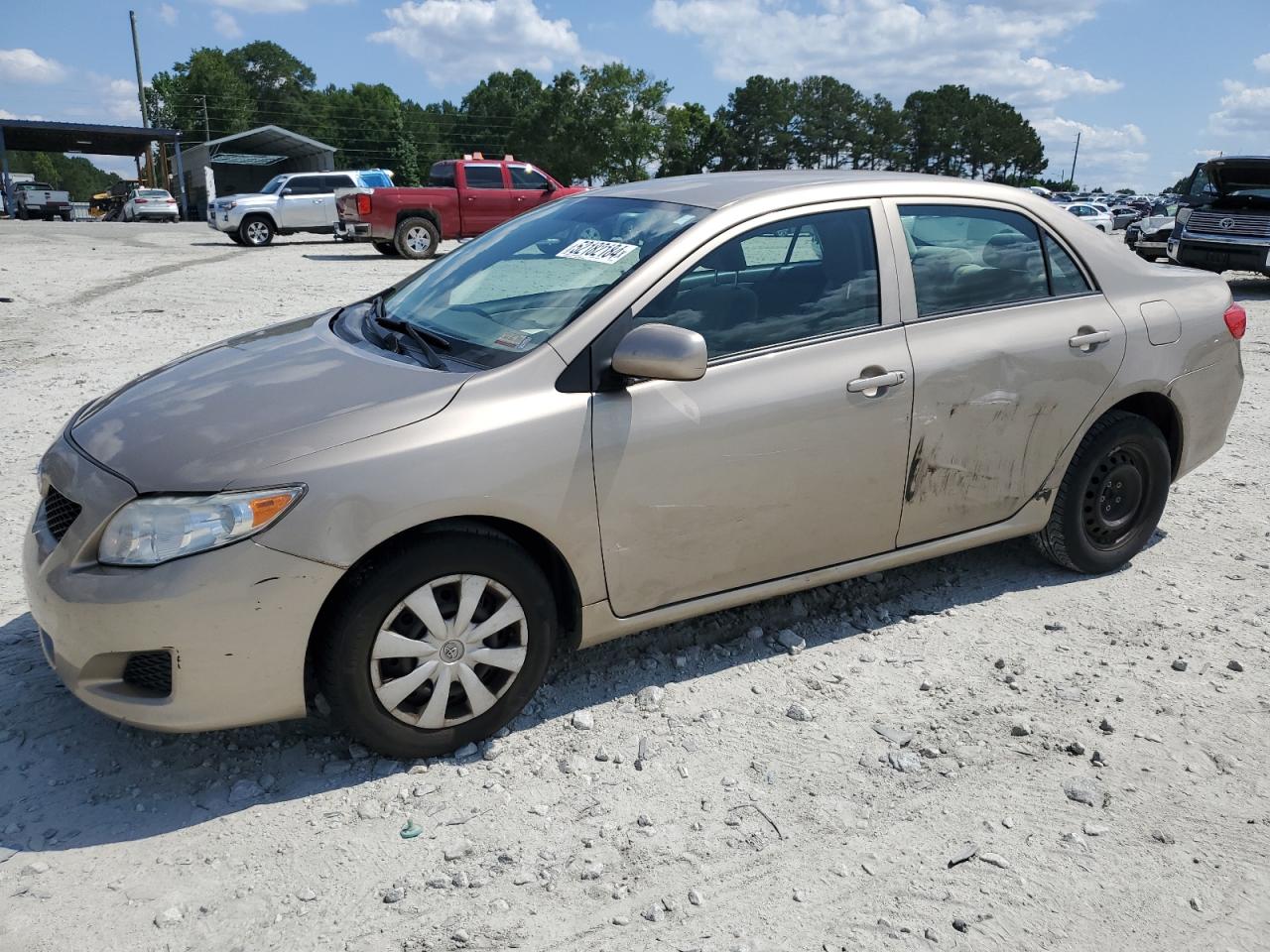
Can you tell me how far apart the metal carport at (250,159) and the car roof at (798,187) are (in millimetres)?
50190

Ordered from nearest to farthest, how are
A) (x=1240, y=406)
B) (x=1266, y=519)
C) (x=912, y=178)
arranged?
(x=912, y=178) < (x=1266, y=519) < (x=1240, y=406)

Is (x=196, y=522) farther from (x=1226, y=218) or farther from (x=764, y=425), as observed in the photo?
(x=1226, y=218)

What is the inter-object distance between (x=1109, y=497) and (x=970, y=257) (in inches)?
50.9

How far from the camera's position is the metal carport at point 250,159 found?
51656 millimetres

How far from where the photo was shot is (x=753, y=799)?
296 cm

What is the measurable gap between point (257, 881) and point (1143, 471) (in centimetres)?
388

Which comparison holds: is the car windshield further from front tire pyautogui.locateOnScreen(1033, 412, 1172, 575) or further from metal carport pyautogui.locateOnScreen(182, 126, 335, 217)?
metal carport pyautogui.locateOnScreen(182, 126, 335, 217)

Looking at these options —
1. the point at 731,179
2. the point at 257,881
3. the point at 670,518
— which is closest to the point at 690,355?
the point at 670,518

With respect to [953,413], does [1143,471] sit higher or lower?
lower

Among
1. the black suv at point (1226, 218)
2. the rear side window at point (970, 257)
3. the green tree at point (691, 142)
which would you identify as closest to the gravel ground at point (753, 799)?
the rear side window at point (970, 257)

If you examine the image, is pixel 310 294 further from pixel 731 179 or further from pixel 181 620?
pixel 181 620

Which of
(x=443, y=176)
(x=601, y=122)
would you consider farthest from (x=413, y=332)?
(x=601, y=122)

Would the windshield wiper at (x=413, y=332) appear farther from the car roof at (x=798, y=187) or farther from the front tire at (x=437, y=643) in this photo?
the car roof at (x=798, y=187)

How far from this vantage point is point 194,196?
52.6 m
